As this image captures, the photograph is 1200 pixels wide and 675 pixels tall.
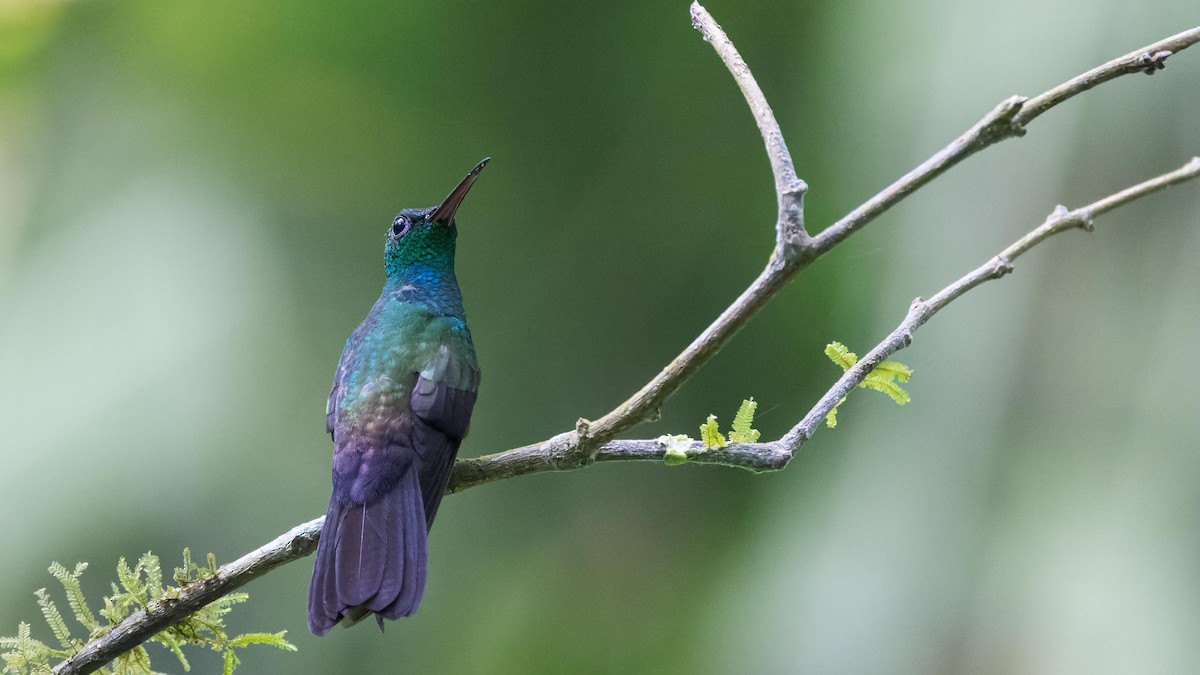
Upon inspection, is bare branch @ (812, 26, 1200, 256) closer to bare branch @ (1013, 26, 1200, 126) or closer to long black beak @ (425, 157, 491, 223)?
bare branch @ (1013, 26, 1200, 126)

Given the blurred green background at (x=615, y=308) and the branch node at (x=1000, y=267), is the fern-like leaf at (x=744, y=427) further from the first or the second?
the blurred green background at (x=615, y=308)

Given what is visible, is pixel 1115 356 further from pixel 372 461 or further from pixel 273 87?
pixel 273 87

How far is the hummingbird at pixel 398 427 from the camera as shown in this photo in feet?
6.57

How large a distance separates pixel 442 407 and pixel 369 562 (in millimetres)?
517

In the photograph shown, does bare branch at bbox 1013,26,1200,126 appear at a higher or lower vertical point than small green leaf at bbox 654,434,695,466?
higher

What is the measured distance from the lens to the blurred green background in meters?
3.40

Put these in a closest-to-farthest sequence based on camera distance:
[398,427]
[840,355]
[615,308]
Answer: [840,355] < [398,427] < [615,308]

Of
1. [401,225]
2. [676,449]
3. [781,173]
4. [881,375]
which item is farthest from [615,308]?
[781,173]

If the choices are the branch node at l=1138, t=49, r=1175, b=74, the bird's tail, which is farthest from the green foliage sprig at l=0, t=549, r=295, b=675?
the branch node at l=1138, t=49, r=1175, b=74

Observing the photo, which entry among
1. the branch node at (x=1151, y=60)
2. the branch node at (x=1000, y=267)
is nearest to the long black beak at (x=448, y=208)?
the branch node at (x=1000, y=267)

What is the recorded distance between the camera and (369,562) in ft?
6.67

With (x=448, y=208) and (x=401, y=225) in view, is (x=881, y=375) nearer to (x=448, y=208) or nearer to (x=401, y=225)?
(x=448, y=208)

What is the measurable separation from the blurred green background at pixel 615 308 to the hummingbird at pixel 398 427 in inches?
68.0

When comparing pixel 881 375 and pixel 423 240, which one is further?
pixel 423 240
